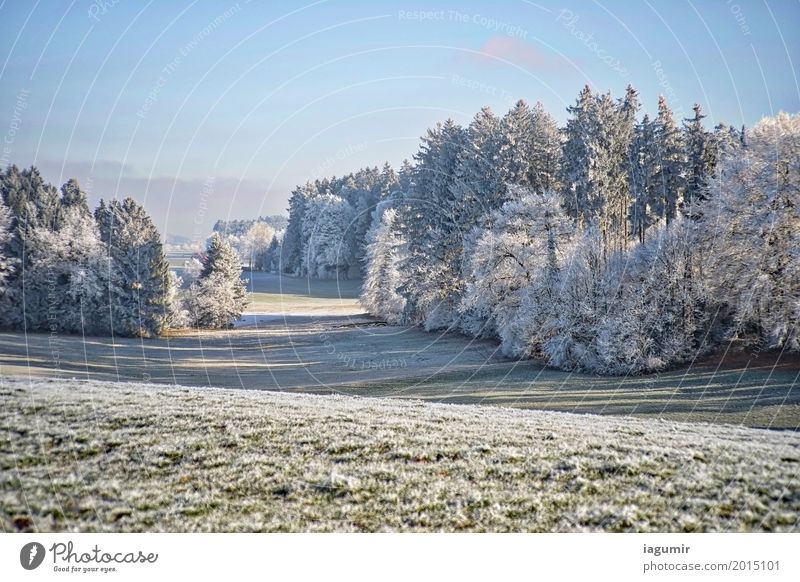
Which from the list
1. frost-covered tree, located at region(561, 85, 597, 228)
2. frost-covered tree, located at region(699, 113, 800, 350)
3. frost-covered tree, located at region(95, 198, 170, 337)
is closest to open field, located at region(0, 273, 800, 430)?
frost-covered tree, located at region(95, 198, 170, 337)

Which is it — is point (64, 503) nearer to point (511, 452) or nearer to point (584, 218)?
point (511, 452)

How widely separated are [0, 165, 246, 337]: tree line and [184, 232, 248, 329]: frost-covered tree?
7.5 inches

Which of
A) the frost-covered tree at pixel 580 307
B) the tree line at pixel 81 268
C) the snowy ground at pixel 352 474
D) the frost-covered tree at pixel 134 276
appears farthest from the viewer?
the frost-covered tree at pixel 580 307

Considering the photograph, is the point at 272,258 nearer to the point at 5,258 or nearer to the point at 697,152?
the point at 697,152

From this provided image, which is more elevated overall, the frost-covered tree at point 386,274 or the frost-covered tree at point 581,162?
the frost-covered tree at point 581,162

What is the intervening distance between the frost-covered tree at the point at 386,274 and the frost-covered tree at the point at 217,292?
54.3 feet

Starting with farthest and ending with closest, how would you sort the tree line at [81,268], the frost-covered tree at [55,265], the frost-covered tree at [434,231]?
the frost-covered tree at [434,231] < the frost-covered tree at [55,265] < the tree line at [81,268]

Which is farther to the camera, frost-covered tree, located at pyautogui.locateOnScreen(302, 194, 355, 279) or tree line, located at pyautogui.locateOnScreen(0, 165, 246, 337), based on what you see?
frost-covered tree, located at pyautogui.locateOnScreen(302, 194, 355, 279)

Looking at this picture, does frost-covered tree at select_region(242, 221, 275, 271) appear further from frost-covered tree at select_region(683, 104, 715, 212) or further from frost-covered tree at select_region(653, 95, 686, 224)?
frost-covered tree at select_region(683, 104, 715, 212)

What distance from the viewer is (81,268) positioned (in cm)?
2105

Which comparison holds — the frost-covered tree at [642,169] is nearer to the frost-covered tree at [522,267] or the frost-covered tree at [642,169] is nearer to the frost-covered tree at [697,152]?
the frost-covered tree at [697,152]

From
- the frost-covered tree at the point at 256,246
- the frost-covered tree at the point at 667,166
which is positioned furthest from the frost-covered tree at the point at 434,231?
the frost-covered tree at the point at 256,246

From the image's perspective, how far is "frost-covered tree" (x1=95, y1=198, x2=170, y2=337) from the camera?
31.7 metres
